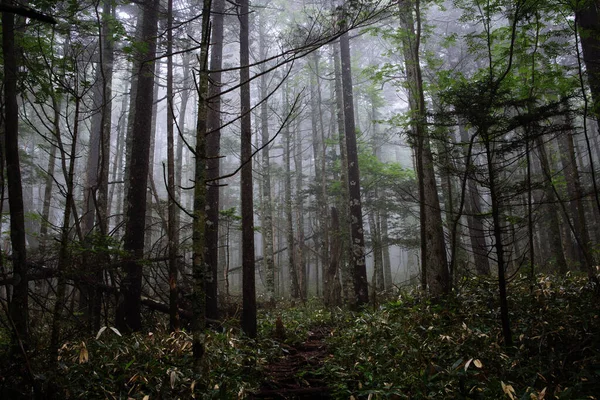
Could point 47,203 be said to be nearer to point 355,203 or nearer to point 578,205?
point 355,203

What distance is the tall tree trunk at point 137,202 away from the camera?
6.92m

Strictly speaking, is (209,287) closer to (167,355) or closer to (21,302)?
(167,355)

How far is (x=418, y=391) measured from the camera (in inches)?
169

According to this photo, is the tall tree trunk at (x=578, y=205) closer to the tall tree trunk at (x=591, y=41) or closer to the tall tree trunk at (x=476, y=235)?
the tall tree trunk at (x=591, y=41)

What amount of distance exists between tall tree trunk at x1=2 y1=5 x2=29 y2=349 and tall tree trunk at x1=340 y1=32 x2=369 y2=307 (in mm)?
9279

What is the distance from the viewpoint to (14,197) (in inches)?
155

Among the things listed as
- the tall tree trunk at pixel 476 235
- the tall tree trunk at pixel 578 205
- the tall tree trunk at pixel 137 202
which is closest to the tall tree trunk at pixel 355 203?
the tall tree trunk at pixel 476 235

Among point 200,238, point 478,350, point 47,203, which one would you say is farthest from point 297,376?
point 47,203

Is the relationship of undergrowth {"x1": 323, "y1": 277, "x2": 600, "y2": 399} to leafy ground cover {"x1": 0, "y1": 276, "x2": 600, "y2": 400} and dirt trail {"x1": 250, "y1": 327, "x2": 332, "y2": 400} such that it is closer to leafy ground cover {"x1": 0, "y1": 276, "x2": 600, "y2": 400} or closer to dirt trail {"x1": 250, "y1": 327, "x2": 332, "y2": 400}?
leafy ground cover {"x1": 0, "y1": 276, "x2": 600, "y2": 400}

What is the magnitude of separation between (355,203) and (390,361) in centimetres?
748

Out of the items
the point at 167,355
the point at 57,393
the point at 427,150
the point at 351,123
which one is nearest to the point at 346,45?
the point at 351,123

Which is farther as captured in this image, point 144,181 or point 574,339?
point 144,181

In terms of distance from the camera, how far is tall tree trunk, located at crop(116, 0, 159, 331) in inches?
272

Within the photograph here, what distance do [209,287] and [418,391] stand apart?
16.8ft
